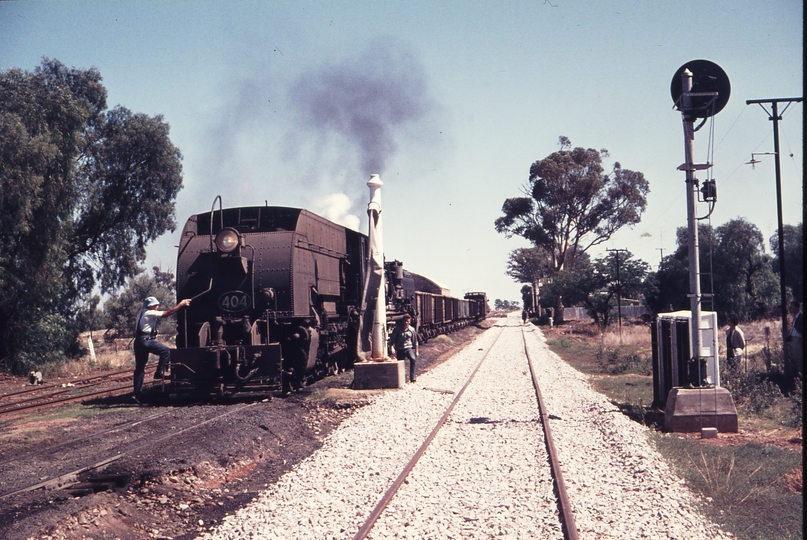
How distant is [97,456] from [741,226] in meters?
52.5

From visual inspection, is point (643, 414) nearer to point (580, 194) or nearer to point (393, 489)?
point (393, 489)

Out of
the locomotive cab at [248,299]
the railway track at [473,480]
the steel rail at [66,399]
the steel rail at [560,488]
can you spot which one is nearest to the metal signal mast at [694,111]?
the steel rail at [560,488]

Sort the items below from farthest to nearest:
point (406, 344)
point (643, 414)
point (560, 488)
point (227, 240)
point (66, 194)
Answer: point (66, 194) → point (406, 344) → point (227, 240) → point (643, 414) → point (560, 488)

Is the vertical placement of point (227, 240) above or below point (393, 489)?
above

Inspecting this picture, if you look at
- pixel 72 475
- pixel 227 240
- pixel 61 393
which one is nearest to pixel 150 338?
pixel 227 240

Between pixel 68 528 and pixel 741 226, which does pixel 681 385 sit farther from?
pixel 741 226

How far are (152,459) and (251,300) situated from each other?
201 inches

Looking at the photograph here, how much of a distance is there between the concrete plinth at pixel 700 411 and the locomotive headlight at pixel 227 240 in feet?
25.1

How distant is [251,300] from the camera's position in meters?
11.9

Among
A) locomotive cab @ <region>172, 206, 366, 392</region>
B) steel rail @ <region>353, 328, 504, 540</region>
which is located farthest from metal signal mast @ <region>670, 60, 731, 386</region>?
locomotive cab @ <region>172, 206, 366, 392</region>

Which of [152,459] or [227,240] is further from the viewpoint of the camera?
[227,240]

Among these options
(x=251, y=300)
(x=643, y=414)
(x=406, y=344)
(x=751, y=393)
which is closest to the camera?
(x=643, y=414)

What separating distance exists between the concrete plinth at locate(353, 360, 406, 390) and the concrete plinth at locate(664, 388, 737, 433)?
5858 mm

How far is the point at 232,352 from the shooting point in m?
11.4
